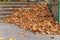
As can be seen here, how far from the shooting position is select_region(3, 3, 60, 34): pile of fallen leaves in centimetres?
931

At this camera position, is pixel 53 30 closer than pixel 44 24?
Yes

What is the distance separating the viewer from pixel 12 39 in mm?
7980

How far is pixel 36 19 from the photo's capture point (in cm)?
1092

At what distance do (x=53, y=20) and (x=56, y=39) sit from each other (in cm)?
270

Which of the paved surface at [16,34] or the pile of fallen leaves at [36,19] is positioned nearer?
the paved surface at [16,34]

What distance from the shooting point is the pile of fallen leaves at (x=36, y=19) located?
9.31 metres

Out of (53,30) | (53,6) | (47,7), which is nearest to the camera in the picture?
(53,30)

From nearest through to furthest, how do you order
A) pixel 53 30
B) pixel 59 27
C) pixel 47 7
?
1. pixel 53 30
2. pixel 59 27
3. pixel 47 7

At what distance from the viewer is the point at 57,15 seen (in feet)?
34.7

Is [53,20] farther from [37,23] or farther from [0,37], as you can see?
[0,37]

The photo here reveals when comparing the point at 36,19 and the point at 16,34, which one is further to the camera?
the point at 36,19

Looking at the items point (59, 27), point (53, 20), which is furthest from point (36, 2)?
point (59, 27)

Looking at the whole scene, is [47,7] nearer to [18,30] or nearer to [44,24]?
[44,24]

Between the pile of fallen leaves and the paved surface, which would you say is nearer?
the paved surface
